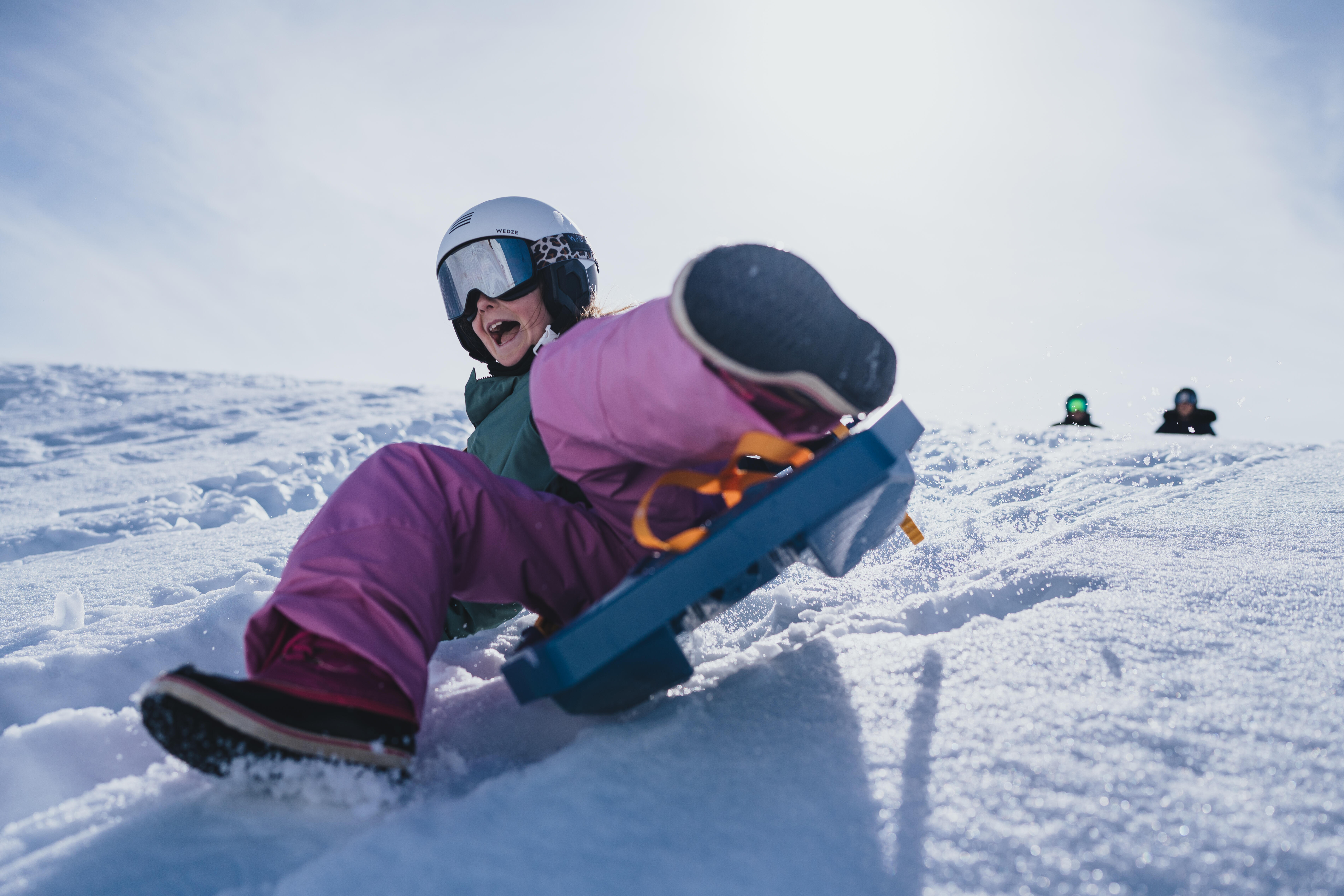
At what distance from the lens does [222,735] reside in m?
0.87

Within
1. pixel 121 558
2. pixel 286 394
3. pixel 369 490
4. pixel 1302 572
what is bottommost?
pixel 1302 572

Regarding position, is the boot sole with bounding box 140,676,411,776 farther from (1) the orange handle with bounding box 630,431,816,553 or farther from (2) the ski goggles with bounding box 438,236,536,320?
(2) the ski goggles with bounding box 438,236,536,320

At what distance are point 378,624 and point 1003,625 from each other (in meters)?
1.03

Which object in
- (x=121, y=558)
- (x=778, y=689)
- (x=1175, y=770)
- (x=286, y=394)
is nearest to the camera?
(x=1175, y=770)

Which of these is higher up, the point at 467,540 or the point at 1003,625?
the point at 467,540

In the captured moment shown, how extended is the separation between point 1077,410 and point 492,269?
36.7 feet

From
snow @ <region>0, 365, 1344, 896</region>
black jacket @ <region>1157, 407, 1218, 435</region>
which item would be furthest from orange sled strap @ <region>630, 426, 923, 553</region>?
black jacket @ <region>1157, 407, 1218, 435</region>

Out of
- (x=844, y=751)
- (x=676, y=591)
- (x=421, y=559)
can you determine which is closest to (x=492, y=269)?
(x=421, y=559)

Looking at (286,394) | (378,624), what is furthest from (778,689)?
(286,394)

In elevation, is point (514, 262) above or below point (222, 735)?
above

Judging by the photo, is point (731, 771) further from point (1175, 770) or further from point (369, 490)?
point (369, 490)

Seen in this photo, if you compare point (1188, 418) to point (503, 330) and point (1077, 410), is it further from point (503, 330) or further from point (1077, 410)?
point (503, 330)

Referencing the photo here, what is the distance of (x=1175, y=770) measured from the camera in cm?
83

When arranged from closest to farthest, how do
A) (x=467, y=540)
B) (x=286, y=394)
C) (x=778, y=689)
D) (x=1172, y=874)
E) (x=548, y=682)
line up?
(x=1172, y=874)
(x=548, y=682)
(x=778, y=689)
(x=467, y=540)
(x=286, y=394)
